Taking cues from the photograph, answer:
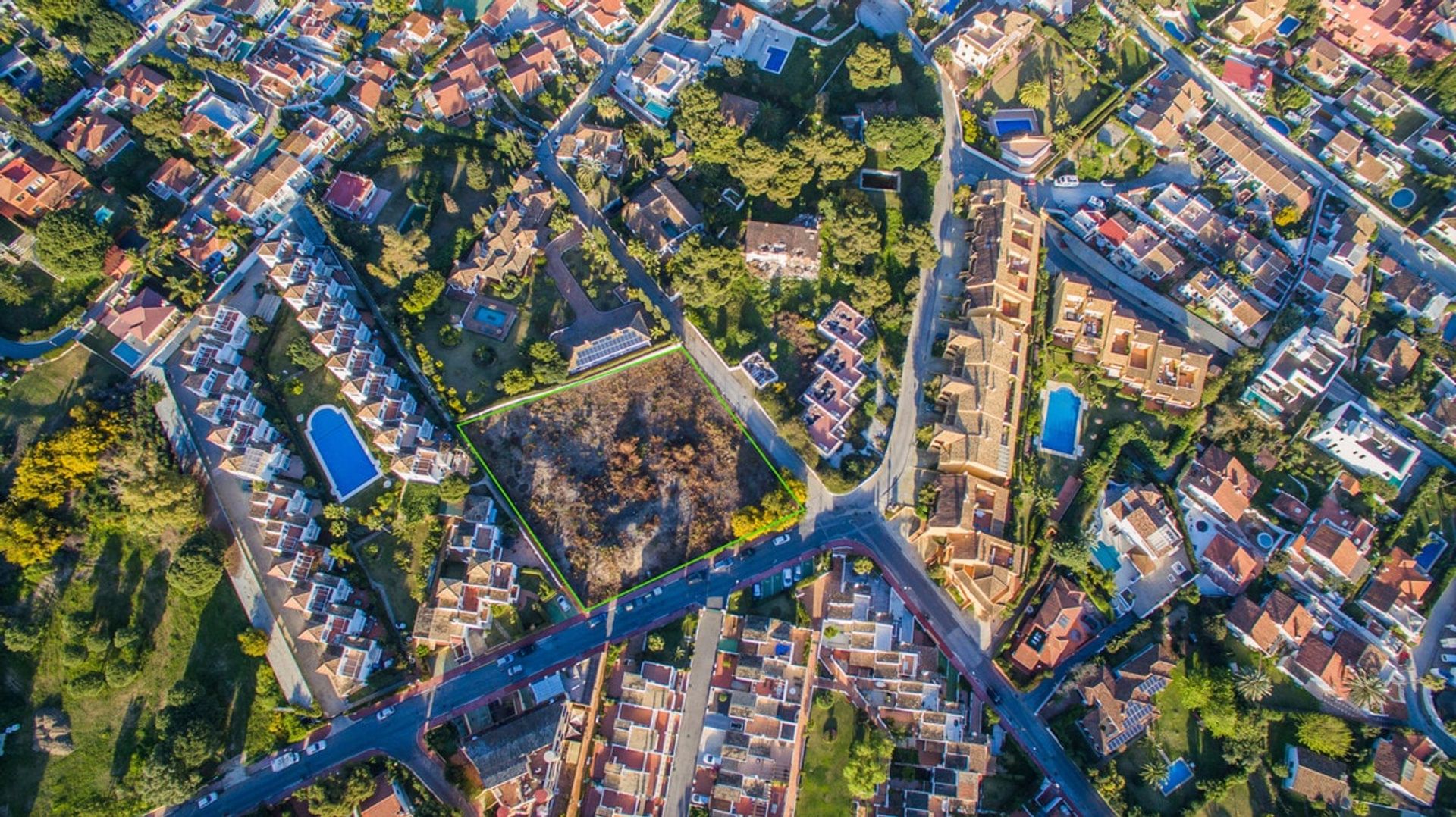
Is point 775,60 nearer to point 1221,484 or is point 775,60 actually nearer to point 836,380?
point 836,380

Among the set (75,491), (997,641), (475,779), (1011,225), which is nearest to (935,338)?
(1011,225)

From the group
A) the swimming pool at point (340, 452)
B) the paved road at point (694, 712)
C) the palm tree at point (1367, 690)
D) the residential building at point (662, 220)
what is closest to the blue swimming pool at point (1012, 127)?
the residential building at point (662, 220)

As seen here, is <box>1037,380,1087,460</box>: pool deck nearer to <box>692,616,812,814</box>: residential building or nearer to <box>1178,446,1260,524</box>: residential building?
<box>1178,446,1260,524</box>: residential building

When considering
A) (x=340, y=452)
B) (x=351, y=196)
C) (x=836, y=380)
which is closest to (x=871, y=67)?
(x=836, y=380)

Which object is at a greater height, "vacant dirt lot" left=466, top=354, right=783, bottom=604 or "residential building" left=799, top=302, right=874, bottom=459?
"residential building" left=799, top=302, right=874, bottom=459

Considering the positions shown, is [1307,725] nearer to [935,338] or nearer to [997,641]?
[997,641]

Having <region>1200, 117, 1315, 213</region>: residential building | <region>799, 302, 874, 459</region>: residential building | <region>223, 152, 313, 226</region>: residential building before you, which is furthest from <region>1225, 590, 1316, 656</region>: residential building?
<region>223, 152, 313, 226</region>: residential building
